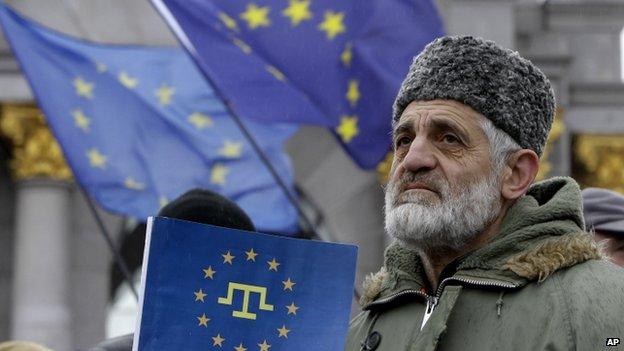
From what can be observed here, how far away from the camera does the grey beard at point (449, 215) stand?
3502 mm

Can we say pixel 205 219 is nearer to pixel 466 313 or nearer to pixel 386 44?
pixel 466 313

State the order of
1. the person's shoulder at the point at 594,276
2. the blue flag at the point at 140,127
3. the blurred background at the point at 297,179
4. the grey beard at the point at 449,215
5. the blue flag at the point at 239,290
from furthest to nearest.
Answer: the blurred background at the point at 297,179 < the blue flag at the point at 140,127 < the grey beard at the point at 449,215 < the person's shoulder at the point at 594,276 < the blue flag at the point at 239,290

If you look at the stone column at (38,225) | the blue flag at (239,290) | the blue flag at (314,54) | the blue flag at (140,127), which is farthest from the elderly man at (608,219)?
the stone column at (38,225)

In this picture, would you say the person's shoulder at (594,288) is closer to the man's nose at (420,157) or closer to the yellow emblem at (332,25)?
the man's nose at (420,157)

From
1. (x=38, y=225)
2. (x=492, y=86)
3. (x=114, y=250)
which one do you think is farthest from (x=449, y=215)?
(x=38, y=225)

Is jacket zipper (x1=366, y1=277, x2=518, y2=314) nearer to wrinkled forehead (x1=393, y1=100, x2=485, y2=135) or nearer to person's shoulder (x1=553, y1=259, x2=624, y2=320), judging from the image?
person's shoulder (x1=553, y1=259, x2=624, y2=320)

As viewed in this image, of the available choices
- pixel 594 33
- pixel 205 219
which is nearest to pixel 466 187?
pixel 205 219

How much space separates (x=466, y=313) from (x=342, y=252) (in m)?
0.32

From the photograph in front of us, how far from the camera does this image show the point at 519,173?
142 inches

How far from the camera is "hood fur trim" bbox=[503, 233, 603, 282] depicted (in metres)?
3.39

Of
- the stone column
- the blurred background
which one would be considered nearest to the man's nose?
the blurred background

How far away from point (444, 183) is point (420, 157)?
77 millimetres

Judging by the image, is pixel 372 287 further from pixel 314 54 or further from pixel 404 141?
pixel 314 54

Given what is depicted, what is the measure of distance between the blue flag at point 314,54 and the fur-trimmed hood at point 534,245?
7.23 m
